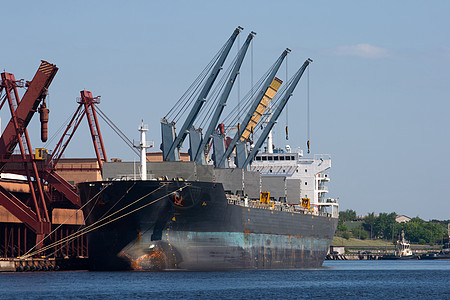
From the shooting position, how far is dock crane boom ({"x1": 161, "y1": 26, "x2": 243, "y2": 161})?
70.6m

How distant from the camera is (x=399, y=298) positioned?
45.0m

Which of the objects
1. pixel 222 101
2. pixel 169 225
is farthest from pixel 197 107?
pixel 169 225

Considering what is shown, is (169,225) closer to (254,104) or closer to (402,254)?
(254,104)

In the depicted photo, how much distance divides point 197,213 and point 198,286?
886 centimetres

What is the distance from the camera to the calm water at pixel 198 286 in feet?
141

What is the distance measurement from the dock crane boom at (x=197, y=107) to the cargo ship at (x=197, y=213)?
0.26 feet

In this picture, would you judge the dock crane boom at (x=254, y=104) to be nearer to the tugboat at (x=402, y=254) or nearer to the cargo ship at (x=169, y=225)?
the cargo ship at (x=169, y=225)

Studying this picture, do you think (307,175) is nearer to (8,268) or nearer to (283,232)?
(283,232)

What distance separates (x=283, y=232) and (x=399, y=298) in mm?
22911

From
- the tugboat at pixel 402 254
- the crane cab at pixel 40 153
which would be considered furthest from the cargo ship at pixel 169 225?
the tugboat at pixel 402 254

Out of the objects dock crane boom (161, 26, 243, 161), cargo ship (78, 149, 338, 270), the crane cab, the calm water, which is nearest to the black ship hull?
cargo ship (78, 149, 338, 270)

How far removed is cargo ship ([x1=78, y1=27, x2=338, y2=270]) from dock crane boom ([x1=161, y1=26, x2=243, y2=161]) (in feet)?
0.26

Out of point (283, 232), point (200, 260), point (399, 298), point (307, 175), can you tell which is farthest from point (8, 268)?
point (307, 175)

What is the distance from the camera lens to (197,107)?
71625 mm
